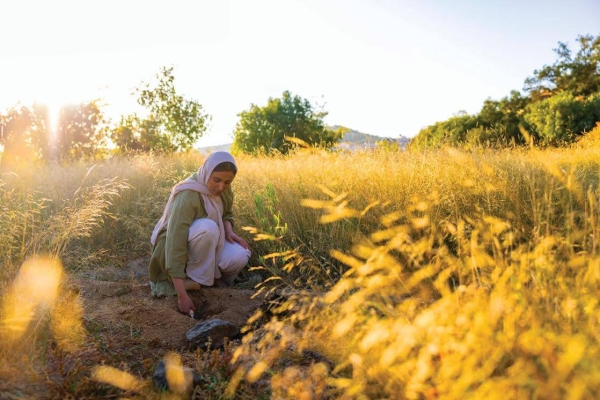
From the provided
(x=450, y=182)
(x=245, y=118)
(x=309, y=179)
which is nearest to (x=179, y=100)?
(x=245, y=118)

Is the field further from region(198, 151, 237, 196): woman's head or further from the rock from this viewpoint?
region(198, 151, 237, 196): woman's head

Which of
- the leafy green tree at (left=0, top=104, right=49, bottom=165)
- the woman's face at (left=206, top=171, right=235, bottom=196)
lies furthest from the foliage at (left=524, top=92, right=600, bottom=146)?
the leafy green tree at (left=0, top=104, right=49, bottom=165)

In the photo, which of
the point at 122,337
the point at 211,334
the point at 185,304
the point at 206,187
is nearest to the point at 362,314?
the point at 211,334

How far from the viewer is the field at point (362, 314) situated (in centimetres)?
172

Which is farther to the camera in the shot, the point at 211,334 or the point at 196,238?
the point at 196,238

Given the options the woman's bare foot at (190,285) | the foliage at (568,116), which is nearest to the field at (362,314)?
the woman's bare foot at (190,285)

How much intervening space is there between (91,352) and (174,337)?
62cm

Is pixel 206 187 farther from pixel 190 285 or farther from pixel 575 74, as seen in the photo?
pixel 575 74

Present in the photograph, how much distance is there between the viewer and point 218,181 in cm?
387

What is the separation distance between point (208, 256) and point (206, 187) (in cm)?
57

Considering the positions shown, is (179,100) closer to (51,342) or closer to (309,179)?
(309,179)

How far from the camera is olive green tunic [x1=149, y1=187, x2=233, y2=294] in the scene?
11.9 ft

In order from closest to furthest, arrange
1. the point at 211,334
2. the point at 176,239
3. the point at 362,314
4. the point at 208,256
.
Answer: the point at 362,314 < the point at 211,334 < the point at 176,239 < the point at 208,256

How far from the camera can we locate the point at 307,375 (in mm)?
2219
